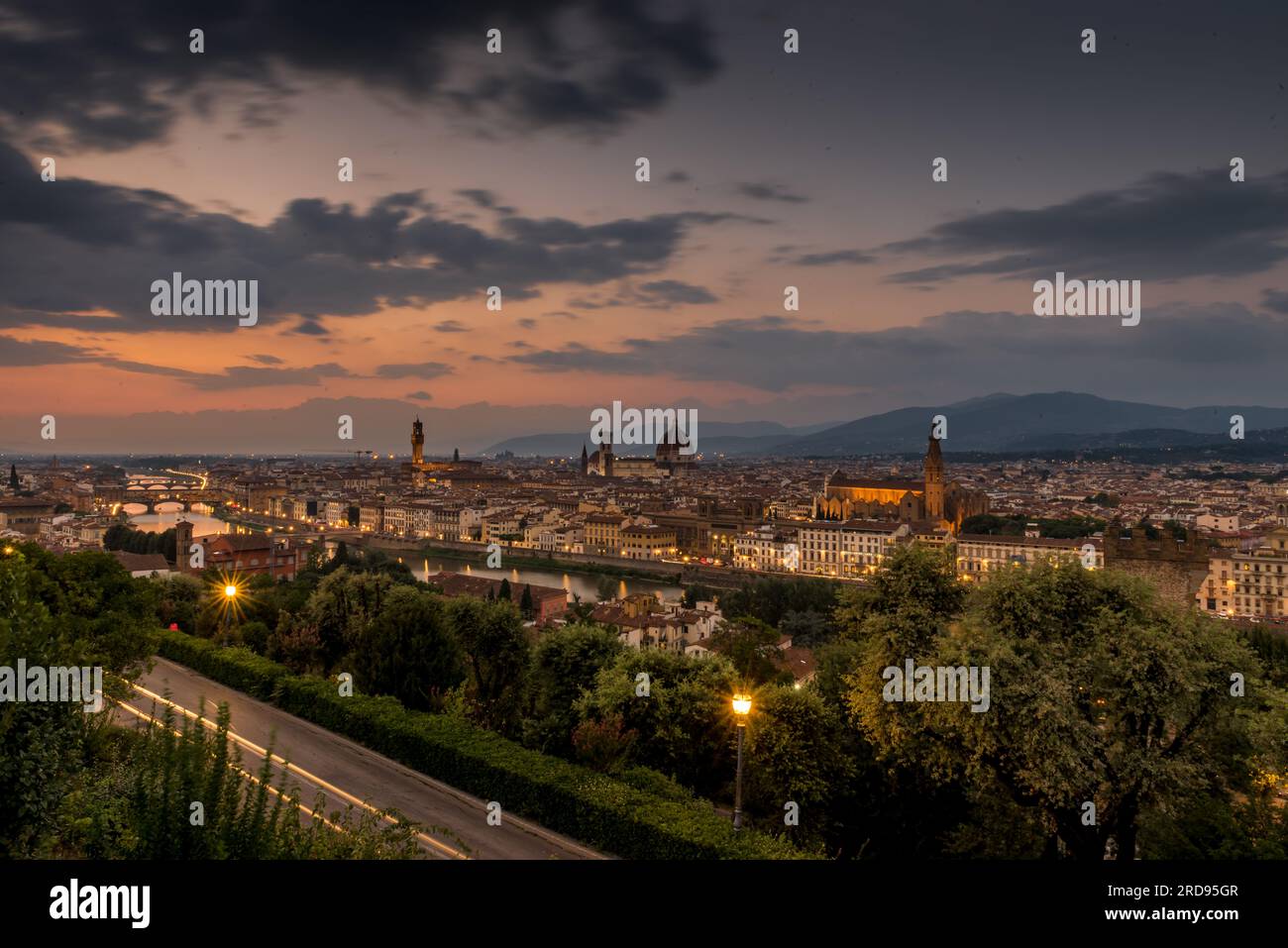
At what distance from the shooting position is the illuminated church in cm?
5919

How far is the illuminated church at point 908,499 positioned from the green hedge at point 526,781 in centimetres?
4965

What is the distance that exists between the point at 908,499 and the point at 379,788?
6056 centimetres

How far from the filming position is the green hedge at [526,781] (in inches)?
225

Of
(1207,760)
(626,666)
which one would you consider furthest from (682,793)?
(1207,760)

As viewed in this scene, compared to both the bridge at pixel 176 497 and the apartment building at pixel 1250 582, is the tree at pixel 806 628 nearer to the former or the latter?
the apartment building at pixel 1250 582

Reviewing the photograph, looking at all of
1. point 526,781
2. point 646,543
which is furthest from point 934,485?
point 526,781

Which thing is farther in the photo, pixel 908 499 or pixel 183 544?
pixel 908 499

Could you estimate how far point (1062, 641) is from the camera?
7.34m

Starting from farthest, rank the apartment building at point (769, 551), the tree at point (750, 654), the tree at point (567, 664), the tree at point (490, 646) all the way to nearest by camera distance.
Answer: the apartment building at point (769, 551) < the tree at point (490, 646) < the tree at point (750, 654) < the tree at point (567, 664)

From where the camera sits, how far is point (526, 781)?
6.75m

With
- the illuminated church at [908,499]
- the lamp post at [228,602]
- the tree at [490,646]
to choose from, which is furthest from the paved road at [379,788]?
the illuminated church at [908,499]

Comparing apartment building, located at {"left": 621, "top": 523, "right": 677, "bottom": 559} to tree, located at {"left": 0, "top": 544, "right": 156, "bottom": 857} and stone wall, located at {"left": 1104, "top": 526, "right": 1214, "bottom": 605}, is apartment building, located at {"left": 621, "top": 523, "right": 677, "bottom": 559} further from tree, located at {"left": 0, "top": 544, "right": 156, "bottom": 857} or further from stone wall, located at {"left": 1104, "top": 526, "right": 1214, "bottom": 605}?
tree, located at {"left": 0, "top": 544, "right": 156, "bottom": 857}

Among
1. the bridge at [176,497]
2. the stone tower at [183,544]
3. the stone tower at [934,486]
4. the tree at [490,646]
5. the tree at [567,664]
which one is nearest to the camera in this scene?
the tree at [567,664]

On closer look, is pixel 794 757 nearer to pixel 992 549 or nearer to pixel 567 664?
pixel 567 664
